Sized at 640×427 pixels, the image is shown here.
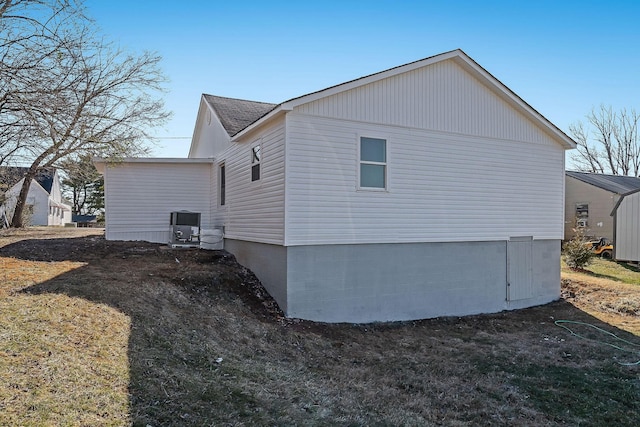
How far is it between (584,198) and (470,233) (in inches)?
618

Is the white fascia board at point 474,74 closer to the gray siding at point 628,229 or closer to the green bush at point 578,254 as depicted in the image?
the green bush at point 578,254

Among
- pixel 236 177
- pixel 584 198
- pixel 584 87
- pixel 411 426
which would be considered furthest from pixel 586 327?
pixel 584 198

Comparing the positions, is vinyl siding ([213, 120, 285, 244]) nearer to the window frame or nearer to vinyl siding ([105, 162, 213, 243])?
vinyl siding ([105, 162, 213, 243])

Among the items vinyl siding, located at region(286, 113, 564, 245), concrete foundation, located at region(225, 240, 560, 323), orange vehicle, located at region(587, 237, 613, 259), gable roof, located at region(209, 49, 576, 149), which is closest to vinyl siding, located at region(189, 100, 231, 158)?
gable roof, located at region(209, 49, 576, 149)

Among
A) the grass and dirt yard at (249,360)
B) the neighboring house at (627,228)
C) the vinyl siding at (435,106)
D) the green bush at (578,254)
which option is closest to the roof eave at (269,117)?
the vinyl siding at (435,106)

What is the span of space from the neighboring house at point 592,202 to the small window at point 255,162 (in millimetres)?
17375

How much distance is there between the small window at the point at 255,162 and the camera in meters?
9.96

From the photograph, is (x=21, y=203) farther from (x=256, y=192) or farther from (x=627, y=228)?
(x=627, y=228)

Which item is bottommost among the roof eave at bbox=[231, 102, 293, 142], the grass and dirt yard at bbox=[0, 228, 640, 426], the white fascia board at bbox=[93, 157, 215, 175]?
the grass and dirt yard at bbox=[0, 228, 640, 426]

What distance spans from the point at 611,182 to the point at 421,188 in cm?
1945

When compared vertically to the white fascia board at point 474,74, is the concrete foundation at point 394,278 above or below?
below

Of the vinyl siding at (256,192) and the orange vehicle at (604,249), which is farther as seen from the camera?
the orange vehicle at (604,249)

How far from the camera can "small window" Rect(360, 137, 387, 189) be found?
922cm

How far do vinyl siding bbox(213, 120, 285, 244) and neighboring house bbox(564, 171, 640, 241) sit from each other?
56.2 ft
